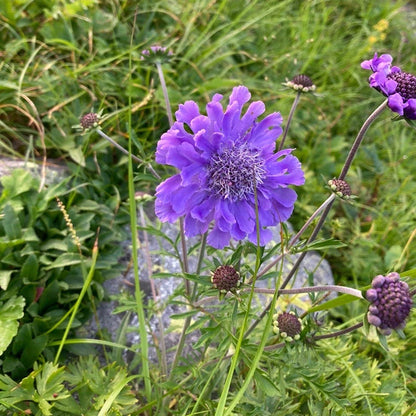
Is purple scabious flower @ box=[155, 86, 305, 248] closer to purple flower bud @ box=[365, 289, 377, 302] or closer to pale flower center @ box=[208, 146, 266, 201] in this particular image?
pale flower center @ box=[208, 146, 266, 201]

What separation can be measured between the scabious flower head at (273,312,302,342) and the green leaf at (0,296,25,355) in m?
1.00

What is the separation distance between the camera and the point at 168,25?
3.04m

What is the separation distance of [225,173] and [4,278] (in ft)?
3.60

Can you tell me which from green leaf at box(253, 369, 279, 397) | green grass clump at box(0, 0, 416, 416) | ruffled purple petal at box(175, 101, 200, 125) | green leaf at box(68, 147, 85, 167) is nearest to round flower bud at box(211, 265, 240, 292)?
A: green grass clump at box(0, 0, 416, 416)

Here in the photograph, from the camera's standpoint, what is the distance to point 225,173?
47.9 inches

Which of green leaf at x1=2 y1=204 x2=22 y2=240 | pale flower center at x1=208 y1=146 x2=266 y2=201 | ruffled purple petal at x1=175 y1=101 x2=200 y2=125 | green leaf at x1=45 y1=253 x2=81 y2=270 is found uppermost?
ruffled purple petal at x1=175 y1=101 x2=200 y2=125

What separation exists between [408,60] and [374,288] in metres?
3.21

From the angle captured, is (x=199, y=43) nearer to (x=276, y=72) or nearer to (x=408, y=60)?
(x=276, y=72)

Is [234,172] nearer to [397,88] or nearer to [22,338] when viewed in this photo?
[397,88]

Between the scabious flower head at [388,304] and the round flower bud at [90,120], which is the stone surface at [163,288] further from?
the scabious flower head at [388,304]

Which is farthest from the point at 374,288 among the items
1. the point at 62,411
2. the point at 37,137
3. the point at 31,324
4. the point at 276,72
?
the point at 276,72

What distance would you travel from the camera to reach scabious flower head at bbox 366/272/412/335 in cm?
99

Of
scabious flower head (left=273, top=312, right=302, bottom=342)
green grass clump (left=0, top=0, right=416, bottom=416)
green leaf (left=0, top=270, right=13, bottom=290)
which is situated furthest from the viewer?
green leaf (left=0, top=270, right=13, bottom=290)

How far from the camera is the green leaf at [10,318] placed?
1646 mm
